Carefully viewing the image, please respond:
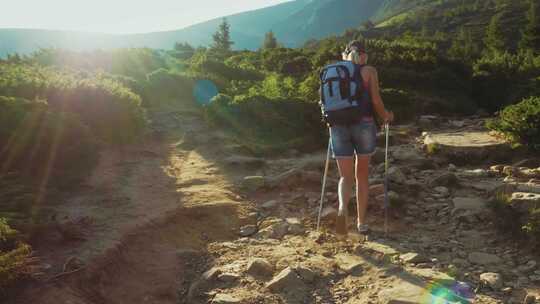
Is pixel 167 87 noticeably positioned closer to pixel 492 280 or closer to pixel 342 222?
pixel 342 222

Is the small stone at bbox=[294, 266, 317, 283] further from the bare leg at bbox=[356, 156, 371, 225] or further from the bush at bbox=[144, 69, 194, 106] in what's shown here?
the bush at bbox=[144, 69, 194, 106]

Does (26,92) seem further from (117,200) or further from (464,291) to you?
(464,291)

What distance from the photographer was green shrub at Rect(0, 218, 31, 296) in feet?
11.6

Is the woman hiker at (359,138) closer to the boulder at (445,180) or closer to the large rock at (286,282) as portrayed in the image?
the large rock at (286,282)

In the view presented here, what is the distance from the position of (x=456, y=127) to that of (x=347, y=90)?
8282mm

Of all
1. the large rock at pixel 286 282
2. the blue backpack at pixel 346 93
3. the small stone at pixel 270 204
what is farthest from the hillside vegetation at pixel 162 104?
the blue backpack at pixel 346 93

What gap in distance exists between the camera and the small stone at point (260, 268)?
14.0 feet

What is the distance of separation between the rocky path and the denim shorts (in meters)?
1.05

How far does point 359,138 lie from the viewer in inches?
188

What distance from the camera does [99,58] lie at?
2169 cm

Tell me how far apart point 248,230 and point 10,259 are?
2.77 meters

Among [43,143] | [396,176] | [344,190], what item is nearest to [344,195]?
[344,190]

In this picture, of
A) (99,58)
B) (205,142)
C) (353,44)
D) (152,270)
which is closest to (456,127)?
(205,142)

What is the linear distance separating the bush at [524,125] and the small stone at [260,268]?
20.3ft
